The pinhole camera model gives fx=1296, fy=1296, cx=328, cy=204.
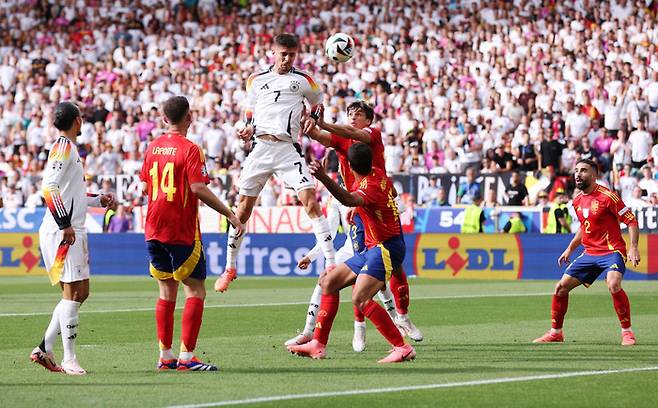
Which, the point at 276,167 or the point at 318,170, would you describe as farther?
the point at 276,167

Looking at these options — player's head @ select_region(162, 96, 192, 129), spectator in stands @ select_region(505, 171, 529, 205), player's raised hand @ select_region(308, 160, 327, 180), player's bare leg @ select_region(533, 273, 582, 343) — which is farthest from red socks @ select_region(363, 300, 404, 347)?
spectator in stands @ select_region(505, 171, 529, 205)

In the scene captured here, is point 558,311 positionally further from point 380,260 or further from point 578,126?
point 578,126

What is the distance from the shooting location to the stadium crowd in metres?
29.7

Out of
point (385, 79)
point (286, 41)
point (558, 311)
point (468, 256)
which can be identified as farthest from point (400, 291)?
point (385, 79)

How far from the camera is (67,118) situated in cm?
1097

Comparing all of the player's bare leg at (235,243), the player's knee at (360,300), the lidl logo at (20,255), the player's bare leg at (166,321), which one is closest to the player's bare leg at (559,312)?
the player's knee at (360,300)

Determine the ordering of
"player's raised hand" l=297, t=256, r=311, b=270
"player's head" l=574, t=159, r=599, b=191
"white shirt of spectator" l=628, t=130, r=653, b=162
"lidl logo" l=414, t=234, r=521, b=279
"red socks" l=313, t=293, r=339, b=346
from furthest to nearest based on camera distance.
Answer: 1. "white shirt of spectator" l=628, t=130, r=653, b=162
2. "lidl logo" l=414, t=234, r=521, b=279
3. "player's head" l=574, t=159, r=599, b=191
4. "player's raised hand" l=297, t=256, r=311, b=270
5. "red socks" l=313, t=293, r=339, b=346

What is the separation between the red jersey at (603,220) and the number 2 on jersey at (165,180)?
563cm

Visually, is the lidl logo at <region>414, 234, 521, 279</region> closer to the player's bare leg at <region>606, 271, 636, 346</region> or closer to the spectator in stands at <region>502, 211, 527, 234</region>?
the spectator in stands at <region>502, 211, 527, 234</region>

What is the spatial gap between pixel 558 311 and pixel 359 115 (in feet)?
10.5

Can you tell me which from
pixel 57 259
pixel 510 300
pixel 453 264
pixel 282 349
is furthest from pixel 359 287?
pixel 453 264

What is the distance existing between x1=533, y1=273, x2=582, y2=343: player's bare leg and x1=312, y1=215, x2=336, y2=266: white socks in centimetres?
239

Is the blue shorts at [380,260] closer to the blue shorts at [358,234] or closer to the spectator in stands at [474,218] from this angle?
the blue shorts at [358,234]

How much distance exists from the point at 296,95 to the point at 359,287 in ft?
10.5
